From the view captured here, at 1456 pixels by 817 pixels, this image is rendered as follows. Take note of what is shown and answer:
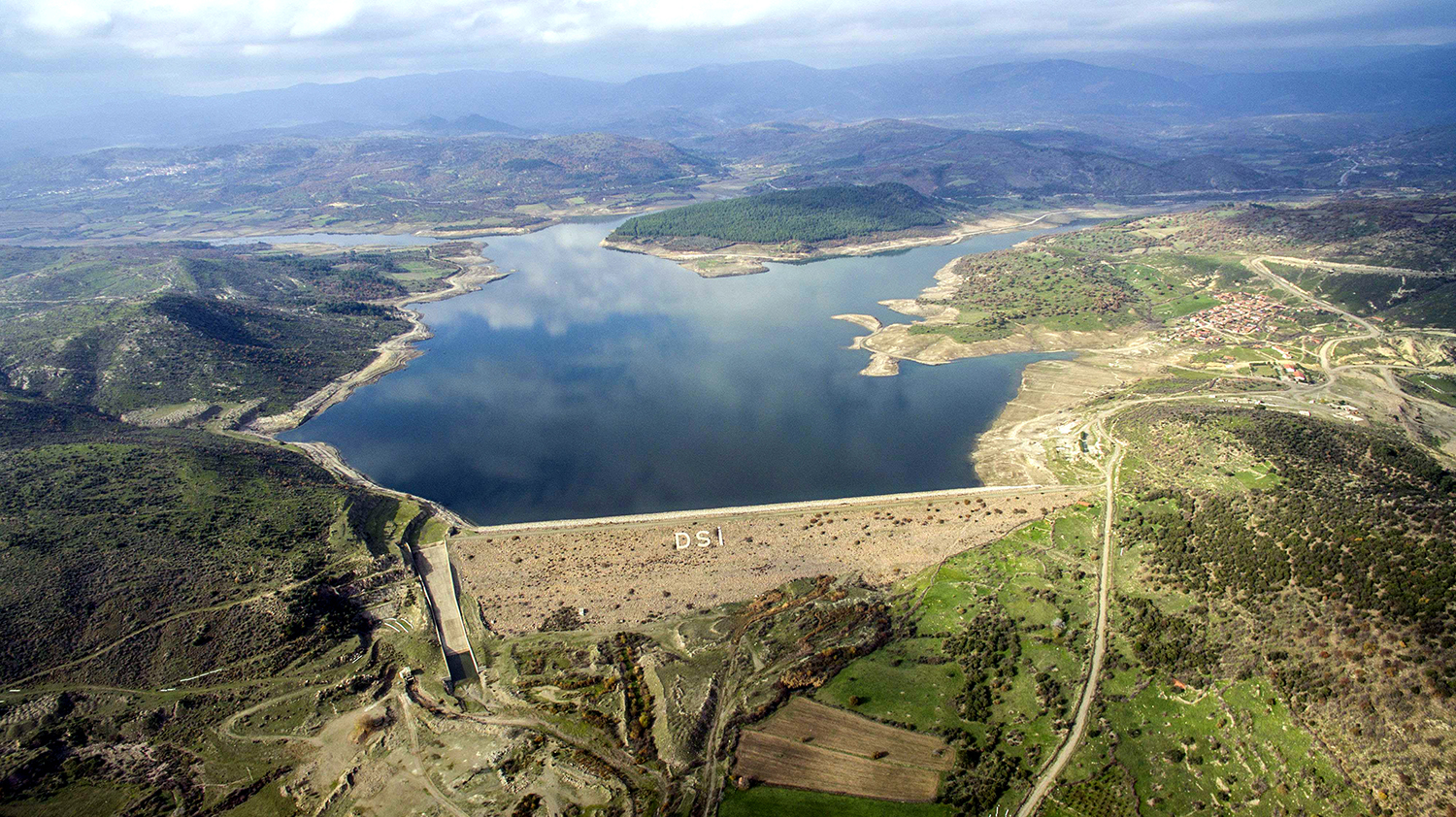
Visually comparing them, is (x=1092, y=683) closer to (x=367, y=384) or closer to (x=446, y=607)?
(x=446, y=607)

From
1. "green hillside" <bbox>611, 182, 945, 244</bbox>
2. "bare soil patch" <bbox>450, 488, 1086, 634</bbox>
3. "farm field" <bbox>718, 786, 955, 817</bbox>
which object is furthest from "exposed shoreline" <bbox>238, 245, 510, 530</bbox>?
"green hillside" <bbox>611, 182, 945, 244</bbox>

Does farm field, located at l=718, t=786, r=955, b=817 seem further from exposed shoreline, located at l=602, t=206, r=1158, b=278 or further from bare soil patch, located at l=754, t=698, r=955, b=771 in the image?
exposed shoreline, located at l=602, t=206, r=1158, b=278

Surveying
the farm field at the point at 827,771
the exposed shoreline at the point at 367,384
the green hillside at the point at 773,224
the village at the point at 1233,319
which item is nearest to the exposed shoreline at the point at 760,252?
the green hillside at the point at 773,224

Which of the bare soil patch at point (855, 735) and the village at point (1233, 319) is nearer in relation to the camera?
the bare soil patch at point (855, 735)

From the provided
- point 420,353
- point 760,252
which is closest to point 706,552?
point 420,353

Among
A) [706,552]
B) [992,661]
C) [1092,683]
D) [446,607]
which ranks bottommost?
[1092,683]

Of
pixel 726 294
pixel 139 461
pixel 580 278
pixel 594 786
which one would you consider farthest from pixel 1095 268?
pixel 139 461

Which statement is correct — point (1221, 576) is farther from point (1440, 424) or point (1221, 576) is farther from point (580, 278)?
point (580, 278)

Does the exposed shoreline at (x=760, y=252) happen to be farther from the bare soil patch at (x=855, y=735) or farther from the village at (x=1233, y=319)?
the bare soil patch at (x=855, y=735)

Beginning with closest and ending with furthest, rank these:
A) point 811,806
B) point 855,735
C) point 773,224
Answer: point 811,806
point 855,735
point 773,224
